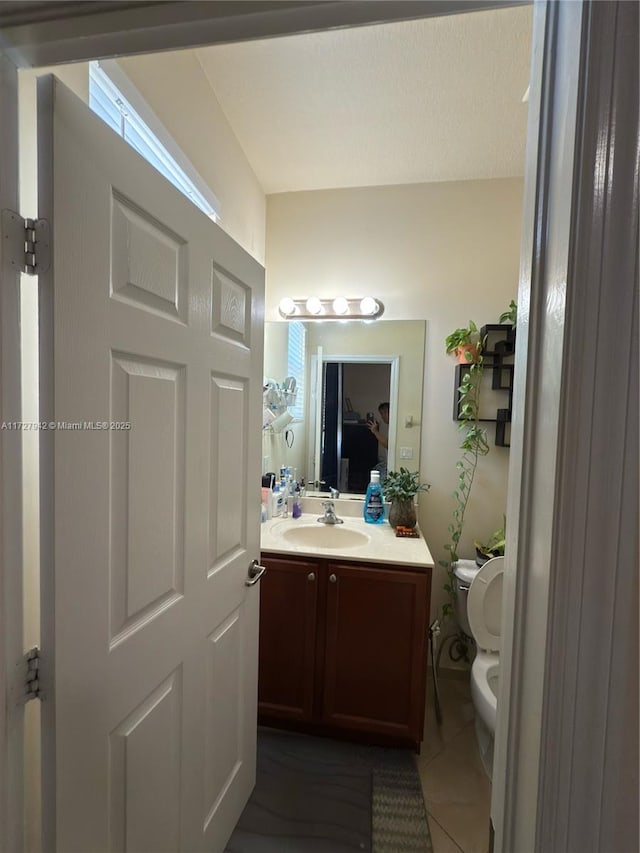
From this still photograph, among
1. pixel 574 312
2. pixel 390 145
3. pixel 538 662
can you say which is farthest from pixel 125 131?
pixel 538 662

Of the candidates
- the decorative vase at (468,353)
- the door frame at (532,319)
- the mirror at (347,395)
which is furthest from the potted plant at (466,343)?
the door frame at (532,319)

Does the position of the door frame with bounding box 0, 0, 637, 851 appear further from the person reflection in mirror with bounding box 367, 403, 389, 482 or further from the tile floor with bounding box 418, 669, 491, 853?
the person reflection in mirror with bounding box 367, 403, 389, 482

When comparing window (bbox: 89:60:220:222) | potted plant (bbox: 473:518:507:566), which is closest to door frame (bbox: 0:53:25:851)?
window (bbox: 89:60:220:222)

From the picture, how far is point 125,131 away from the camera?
109cm

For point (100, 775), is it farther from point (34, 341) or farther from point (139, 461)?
point (34, 341)

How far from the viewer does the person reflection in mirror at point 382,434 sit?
6.96 ft

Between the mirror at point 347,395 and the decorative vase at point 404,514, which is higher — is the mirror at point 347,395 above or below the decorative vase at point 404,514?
above

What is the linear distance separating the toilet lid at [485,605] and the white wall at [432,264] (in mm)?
478

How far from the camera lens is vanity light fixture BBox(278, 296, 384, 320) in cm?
206

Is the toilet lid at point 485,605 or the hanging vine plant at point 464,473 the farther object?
the hanging vine plant at point 464,473

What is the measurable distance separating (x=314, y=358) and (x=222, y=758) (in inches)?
68.4

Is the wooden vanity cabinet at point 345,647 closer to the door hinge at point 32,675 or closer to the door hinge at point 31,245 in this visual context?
the door hinge at point 32,675

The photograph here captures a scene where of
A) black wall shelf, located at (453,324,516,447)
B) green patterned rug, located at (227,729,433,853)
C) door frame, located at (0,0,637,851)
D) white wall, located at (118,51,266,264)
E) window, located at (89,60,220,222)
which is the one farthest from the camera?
black wall shelf, located at (453,324,516,447)

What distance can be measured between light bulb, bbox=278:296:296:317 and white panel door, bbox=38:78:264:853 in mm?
952
